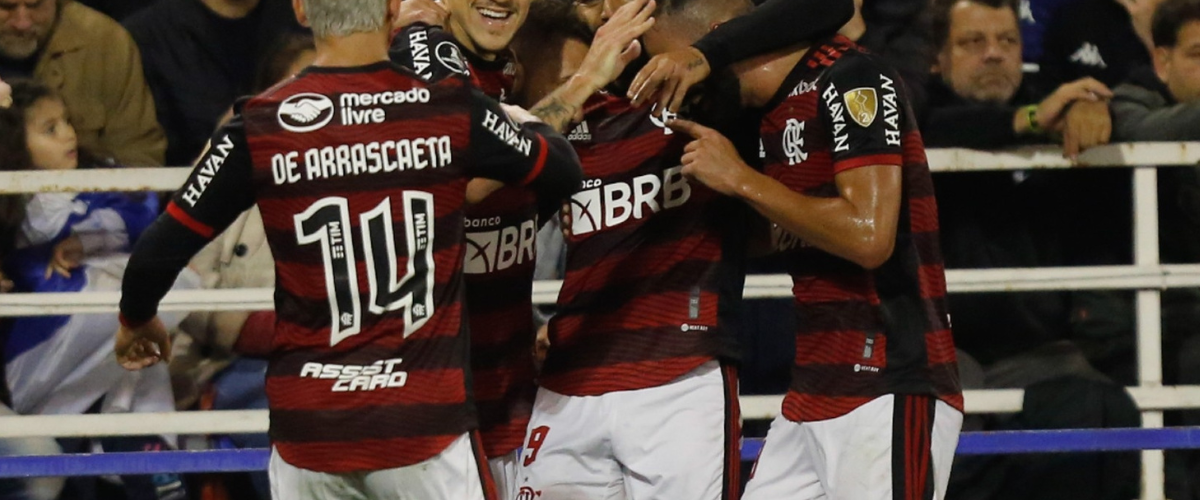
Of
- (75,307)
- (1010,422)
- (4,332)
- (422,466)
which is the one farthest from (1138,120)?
(4,332)

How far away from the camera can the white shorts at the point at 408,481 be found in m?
3.15

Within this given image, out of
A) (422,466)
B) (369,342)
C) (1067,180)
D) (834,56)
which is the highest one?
(834,56)

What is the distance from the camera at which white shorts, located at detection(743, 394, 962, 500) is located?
3.67 metres

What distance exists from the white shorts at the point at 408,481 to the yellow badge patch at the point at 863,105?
114 centimetres

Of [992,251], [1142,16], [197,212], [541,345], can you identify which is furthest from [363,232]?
[1142,16]

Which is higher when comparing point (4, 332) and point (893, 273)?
point (893, 273)

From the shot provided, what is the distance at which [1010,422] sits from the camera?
533 cm

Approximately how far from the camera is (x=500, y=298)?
13.1 feet

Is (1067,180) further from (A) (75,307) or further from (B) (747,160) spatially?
(A) (75,307)

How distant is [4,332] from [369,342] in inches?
111

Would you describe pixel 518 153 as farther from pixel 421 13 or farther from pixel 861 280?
pixel 861 280

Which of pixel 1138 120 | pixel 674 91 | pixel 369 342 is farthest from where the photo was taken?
pixel 1138 120

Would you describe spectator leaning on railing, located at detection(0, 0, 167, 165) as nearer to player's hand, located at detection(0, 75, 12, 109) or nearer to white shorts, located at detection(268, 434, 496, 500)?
player's hand, located at detection(0, 75, 12, 109)

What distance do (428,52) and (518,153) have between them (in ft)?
1.51
